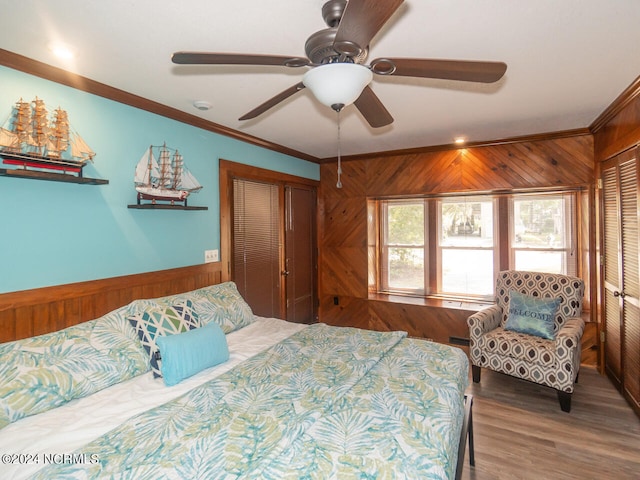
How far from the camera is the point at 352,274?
16.1 ft

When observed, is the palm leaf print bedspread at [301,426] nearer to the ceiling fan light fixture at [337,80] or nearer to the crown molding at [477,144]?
the ceiling fan light fixture at [337,80]

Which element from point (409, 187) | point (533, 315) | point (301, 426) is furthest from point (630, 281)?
point (301, 426)

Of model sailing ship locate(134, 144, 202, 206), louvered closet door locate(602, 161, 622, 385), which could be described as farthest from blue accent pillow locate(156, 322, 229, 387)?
louvered closet door locate(602, 161, 622, 385)

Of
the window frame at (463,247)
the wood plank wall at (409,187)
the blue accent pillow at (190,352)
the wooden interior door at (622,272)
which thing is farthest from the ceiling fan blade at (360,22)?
the window frame at (463,247)

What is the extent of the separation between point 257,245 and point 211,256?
2.25 feet

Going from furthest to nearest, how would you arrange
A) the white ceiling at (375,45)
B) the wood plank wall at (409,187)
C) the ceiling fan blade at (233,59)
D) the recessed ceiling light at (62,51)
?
the wood plank wall at (409,187), the recessed ceiling light at (62,51), the white ceiling at (375,45), the ceiling fan blade at (233,59)

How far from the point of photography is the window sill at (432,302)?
4246mm

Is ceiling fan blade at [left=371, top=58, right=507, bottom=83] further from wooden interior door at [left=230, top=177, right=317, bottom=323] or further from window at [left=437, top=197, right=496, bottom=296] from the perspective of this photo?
window at [left=437, top=197, right=496, bottom=296]

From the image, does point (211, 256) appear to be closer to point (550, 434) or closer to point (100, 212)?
point (100, 212)

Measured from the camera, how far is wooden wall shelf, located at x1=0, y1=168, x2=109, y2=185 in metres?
1.88

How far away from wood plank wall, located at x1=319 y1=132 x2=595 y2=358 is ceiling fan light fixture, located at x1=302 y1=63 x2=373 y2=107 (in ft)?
10.1

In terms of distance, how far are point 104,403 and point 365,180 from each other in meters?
3.83

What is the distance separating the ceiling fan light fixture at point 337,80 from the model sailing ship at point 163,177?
1.73 meters

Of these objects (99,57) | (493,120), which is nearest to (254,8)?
(99,57)
